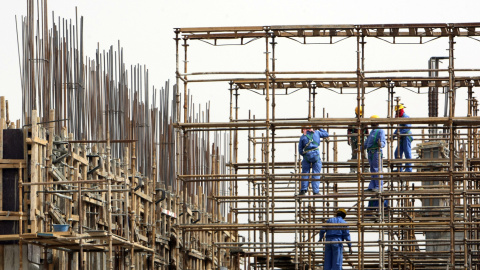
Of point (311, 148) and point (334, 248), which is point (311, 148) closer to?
point (311, 148)

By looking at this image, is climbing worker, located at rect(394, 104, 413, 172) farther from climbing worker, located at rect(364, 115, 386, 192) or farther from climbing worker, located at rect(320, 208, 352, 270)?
climbing worker, located at rect(320, 208, 352, 270)

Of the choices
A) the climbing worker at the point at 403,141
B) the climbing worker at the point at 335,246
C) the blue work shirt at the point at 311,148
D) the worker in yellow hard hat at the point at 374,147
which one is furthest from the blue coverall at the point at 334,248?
the climbing worker at the point at 403,141

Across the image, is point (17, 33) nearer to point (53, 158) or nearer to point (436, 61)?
point (53, 158)

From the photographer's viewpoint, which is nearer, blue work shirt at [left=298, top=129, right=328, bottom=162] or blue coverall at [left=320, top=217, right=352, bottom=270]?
blue coverall at [left=320, top=217, right=352, bottom=270]

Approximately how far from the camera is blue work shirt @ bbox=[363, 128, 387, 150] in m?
26.2

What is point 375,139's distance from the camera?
26.3 meters

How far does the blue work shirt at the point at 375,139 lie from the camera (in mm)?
26156

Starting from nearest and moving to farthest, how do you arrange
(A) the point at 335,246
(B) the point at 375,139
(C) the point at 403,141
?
(A) the point at 335,246 → (B) the point at 375,139 → (C) the point at 403,141

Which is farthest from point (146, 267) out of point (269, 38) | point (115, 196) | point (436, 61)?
point (436, 61)

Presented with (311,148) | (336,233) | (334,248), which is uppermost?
(311,148)

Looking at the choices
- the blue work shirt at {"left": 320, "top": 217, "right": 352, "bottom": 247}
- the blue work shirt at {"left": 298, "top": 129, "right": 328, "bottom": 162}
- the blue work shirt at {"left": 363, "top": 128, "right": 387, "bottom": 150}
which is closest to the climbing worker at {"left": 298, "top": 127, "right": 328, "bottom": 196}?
the blue work shirt at {"left": 298, "top": 129, "right": 328, "bottom": 162}

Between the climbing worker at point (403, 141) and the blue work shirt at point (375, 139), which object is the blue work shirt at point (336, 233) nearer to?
the blue work shirt at point (375, 139)

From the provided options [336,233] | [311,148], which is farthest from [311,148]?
[336,233]

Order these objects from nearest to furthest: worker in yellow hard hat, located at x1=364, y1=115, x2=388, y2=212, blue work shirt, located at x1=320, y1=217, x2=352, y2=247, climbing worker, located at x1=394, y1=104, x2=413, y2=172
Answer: blue work shirt, located at x1=320, y1=217, x2=352, y2=247 → worker in yellow hard hat, located at x1=364, y1=115, x2=388, y2=212 → climbing worker, located at x1=394, y1=104, x2=413, y2=172
